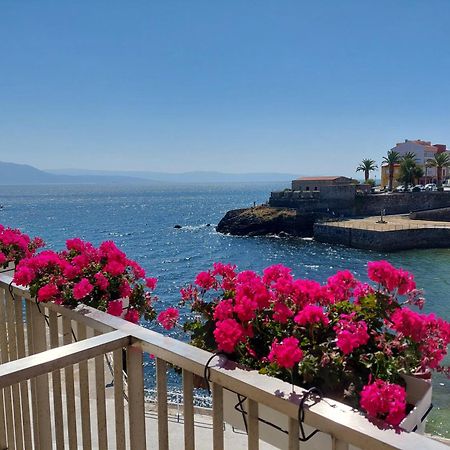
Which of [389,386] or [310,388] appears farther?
[310,388]

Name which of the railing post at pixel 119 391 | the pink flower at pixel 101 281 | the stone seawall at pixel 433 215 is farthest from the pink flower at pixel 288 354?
the stone seawall at pixel 433 215

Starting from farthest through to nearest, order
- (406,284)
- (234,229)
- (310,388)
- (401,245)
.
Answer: (234,229) → (401,245) → (406,284) → (310,388)

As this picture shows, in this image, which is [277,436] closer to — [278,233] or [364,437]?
[364,437]

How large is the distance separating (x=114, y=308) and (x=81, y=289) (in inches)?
9.5

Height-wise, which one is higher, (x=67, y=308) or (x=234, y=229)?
(x=67, y=308)

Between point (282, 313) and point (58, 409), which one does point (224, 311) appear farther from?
point (58, 409)

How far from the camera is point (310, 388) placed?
1304mm

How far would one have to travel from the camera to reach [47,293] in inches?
86.8

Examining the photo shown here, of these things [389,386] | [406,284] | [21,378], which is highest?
[406,284]

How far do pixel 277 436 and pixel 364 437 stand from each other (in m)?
0.42

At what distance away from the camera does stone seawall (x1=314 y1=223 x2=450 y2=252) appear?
112ft

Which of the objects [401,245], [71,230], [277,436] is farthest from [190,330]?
[71,230]

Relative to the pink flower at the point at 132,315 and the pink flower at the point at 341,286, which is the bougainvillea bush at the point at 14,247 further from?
the pink flower at the point at 341,286

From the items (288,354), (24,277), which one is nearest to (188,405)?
(288,354)
